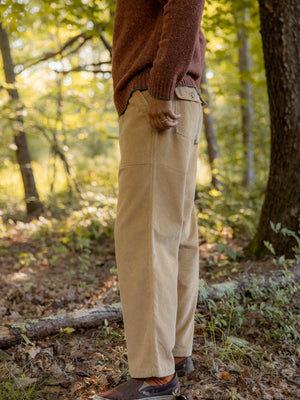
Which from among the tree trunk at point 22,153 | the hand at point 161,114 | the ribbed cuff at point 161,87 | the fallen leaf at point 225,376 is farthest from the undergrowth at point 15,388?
→ the tree trunk at point 22,153

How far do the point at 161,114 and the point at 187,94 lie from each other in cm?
23

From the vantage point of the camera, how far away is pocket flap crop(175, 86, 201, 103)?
5.71ft

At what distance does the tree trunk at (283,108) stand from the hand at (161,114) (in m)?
2.06

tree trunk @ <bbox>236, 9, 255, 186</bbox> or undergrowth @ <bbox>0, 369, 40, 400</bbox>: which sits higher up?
tree trunk @ <bbox>236, 9, 255, 186</bbox>

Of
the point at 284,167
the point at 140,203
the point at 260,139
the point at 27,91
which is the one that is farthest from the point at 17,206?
the point at 140,203

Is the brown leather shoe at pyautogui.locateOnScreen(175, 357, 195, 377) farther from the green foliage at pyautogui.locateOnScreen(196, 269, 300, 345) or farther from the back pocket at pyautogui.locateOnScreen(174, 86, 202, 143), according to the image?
the back pocket at pyautogui.locateOnScreen(174, 86, 202, 143)

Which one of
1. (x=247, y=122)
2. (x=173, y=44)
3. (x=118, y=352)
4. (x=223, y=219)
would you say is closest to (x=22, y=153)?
(x=223, y=219)

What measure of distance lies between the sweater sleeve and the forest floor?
1.55 meters

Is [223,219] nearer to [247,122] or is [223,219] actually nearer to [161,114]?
[161,114]

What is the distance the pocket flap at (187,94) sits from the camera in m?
1.74

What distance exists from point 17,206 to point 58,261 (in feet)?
12.7

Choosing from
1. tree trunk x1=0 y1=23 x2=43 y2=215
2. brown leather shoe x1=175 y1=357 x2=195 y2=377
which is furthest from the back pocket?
tree trunk x1=0 y1=23 x2=43 y2=215

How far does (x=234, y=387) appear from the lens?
6.40 feet

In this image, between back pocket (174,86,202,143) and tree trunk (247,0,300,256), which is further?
tree trunk (247,0,300,256)
